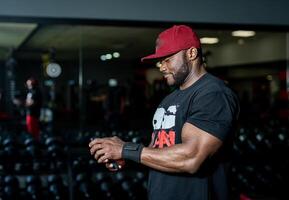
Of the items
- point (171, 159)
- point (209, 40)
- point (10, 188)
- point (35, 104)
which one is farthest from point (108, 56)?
point (171, 159)

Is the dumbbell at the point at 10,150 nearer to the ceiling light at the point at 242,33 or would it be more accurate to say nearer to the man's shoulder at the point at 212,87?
the ceiling light at the point at 242,33

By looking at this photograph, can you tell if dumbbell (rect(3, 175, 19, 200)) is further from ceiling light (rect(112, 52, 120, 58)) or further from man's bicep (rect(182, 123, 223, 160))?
man's bicep (rect(182, 123, 223, 160))

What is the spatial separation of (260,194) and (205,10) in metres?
1.54

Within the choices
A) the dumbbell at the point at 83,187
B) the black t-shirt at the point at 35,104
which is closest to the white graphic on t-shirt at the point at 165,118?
the dumbbell at the point at 83,187

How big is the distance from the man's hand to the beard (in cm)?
24

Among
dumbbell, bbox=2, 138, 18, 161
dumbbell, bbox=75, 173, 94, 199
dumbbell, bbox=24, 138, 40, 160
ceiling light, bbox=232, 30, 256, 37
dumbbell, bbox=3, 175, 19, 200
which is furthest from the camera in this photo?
ceiling light, bbox=232, 30, 256, 37

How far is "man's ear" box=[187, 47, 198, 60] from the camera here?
1185mm

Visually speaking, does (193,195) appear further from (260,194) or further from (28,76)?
(28,76)

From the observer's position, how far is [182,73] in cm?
121

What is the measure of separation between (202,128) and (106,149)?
0.88 ft

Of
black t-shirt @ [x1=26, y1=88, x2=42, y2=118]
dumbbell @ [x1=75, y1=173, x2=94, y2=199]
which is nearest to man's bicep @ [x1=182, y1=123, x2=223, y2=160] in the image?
dumbbell @ [x1=75, y1=173, x2=94, y2=199]

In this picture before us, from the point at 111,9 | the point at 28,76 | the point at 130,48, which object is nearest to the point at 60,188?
the point at 111,9

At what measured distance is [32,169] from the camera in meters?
3.64

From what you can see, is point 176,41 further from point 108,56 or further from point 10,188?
point 108,56
